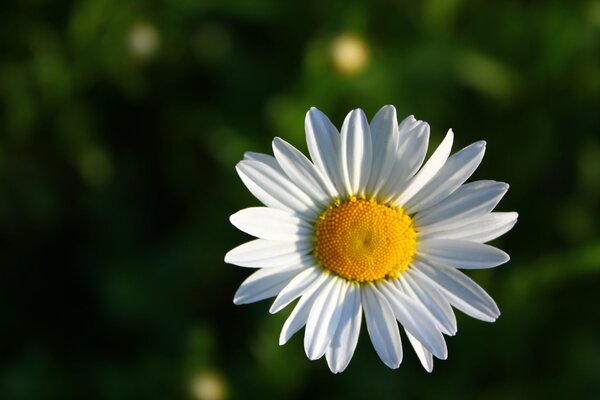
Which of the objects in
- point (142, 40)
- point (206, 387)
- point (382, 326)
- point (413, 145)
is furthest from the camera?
point (142, 40)

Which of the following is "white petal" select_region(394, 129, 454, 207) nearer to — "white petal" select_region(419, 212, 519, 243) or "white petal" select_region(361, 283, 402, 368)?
"white petal" select_region(419, 212, 519, 243)

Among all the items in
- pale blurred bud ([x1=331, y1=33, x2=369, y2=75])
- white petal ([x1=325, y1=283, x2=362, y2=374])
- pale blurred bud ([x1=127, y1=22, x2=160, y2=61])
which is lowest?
white petal ([x1=325, y1=283, x2=362, y2=374])

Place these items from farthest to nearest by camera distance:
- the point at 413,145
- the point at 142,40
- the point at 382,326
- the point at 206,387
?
1. the point at 142,40
2. the point at 206,387
3. the point at 382,326
4. the point at 413,145

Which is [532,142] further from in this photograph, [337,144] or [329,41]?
[337,144]

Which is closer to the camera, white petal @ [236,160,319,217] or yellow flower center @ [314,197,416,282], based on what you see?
white petal @ [236,160,319,217]

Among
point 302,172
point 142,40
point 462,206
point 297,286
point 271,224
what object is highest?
point 142,40

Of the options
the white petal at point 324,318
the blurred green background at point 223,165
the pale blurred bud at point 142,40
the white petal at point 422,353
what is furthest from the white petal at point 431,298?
the pale blurred bud at point 142,40

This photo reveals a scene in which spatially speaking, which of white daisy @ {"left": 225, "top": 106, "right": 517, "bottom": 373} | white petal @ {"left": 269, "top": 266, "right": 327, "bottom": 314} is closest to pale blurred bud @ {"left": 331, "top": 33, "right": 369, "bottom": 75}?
white daisy @ {"left": 225, "top": 106, "right": 517, "bottom": 373}

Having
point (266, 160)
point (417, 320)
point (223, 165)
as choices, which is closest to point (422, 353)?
point (417, 320)

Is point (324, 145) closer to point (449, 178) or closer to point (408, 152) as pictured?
point (408, 152)
